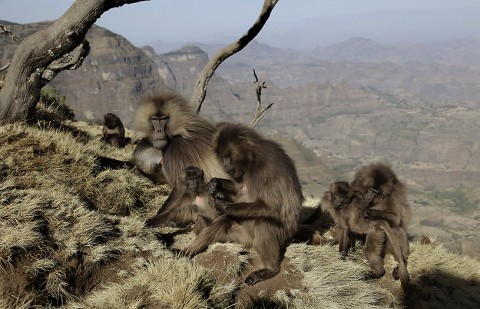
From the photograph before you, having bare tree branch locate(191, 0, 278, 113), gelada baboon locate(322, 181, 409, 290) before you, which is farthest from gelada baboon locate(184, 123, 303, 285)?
bare tree branch locate(191, 0, 278, 113)

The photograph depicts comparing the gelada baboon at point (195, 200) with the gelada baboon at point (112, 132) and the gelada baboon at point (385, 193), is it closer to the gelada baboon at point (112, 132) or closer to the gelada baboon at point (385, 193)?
the gelada baboon at point (385, 193)

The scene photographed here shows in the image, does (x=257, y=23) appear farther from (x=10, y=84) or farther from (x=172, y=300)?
(x=172, y=300)

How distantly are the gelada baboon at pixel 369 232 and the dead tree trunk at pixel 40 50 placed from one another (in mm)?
4536

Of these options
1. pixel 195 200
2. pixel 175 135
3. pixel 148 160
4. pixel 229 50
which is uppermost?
pixel 229 50

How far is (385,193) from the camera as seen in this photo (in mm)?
6367

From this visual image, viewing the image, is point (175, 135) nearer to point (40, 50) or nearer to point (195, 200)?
point (195, 200)

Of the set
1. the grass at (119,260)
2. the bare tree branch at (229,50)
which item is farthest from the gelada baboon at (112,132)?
the grass at (119,260)

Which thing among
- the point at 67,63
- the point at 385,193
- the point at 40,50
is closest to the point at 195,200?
the point at 385,193

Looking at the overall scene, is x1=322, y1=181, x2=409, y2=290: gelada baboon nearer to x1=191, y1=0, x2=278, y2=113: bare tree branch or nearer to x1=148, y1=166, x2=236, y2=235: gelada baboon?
x1=148, y1=166, x2=236, y2=235: gelada baboon

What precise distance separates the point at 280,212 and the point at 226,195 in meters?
0.75

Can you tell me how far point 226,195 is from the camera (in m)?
5.30

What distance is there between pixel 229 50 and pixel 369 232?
503cm

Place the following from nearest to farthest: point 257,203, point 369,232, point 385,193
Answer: point 257,203
point 369,232
point 385,193

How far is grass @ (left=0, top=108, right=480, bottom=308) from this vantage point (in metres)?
3.77
